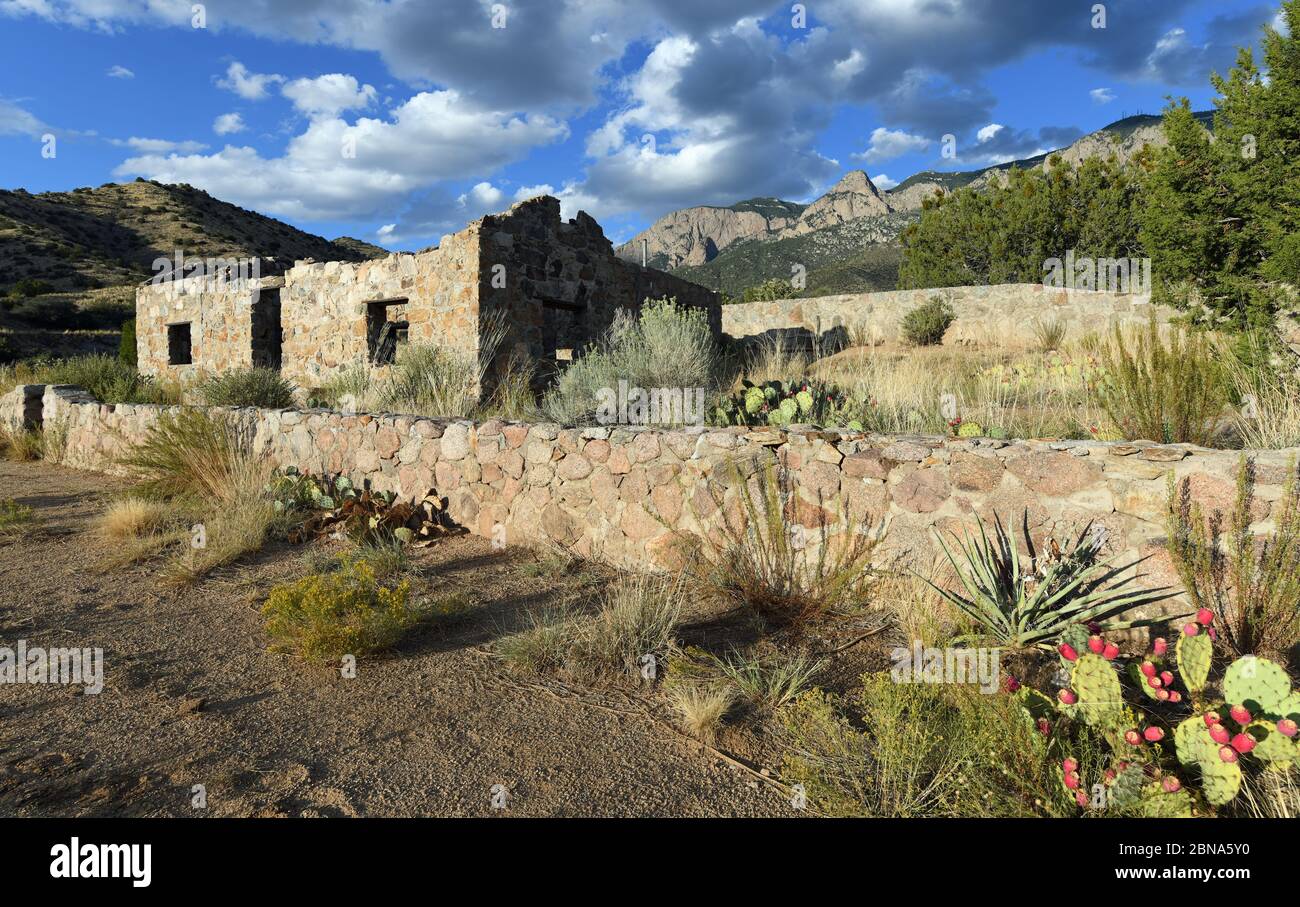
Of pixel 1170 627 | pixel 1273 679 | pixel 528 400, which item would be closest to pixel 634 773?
pixel 1273 679

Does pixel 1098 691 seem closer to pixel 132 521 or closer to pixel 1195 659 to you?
pixel 1195 659

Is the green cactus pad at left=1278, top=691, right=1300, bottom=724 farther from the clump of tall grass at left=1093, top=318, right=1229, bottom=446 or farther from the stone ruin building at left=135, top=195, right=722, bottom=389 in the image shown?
the stone ruin building at left=135, top=195, right=722, bottom=389

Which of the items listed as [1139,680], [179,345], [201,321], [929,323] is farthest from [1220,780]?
[179,345]

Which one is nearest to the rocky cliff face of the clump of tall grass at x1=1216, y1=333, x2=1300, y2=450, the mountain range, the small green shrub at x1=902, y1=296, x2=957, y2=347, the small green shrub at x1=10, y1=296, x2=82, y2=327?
the mountain range

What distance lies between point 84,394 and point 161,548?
21.6ft

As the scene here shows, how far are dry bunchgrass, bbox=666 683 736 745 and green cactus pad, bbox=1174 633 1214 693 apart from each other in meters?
1.68

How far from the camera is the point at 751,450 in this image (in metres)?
4.20

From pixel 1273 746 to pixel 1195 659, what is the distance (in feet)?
1.18

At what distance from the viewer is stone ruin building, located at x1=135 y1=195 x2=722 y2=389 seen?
908cm

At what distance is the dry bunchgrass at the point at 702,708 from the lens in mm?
2668

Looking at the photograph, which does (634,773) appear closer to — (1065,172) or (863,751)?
(863,751)

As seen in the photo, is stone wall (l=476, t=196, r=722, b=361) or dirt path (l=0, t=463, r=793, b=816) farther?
stone wall (l=476, t=196, r=722, b=361)
